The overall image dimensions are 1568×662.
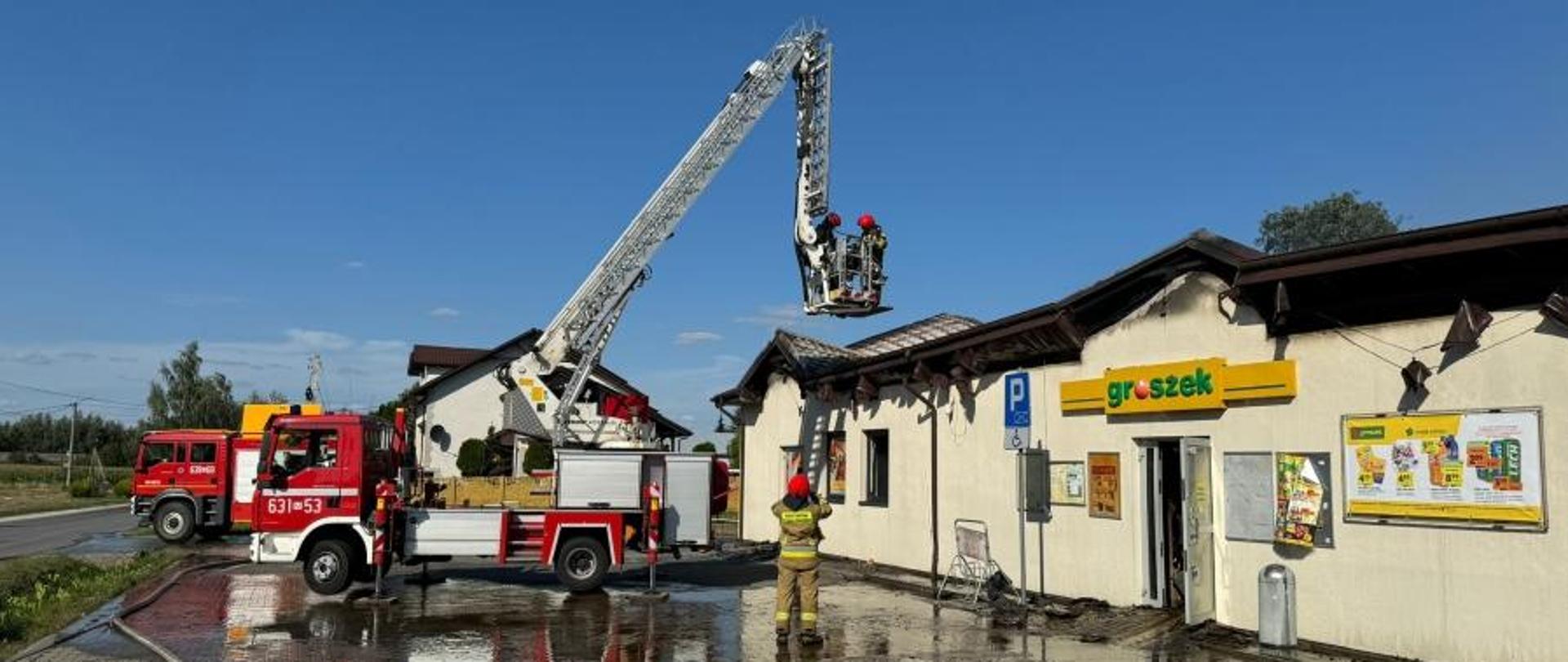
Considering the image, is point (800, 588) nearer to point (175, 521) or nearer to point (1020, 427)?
point (1020, 427)

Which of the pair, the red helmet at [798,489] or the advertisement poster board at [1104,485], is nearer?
the red helmet at [798,489]

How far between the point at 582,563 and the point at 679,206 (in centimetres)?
830

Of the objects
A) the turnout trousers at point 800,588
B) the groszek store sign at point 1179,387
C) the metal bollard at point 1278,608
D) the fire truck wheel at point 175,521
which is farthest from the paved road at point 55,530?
the metal bollard at point 1278,608

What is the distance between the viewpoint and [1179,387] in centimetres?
1178

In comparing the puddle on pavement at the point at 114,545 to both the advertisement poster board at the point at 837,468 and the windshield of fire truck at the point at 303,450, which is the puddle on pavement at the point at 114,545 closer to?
the windshield of fire truck at the point at 303,450

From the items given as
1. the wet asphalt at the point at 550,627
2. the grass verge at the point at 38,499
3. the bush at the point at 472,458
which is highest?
the bush at the point at 472,458

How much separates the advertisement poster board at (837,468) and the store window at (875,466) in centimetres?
73

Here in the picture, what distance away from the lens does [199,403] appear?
85.6 m

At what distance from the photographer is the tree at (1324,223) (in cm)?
6838

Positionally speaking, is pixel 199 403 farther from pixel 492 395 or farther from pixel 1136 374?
pixel 1136 374

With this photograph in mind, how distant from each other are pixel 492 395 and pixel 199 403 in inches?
2133

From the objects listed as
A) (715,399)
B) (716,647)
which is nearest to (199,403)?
(715,399)

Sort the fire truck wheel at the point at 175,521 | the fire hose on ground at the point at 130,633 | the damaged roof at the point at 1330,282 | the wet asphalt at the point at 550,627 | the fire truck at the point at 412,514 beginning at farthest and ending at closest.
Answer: the fire truck wheel at the point at 175,521, the fire truck at the point at 412,514, the wet asphalt at the point at 550,627, the fire hose on ground at the point at 130,633, the damaged roof at the point at 1330,282

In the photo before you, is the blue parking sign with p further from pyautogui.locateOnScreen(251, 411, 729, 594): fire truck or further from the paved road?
the paved road
